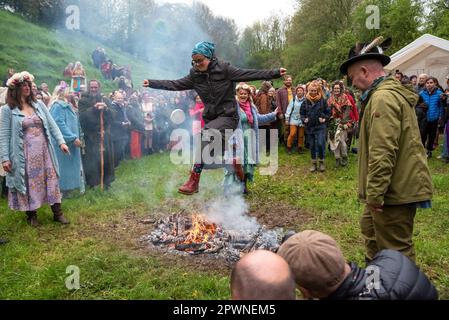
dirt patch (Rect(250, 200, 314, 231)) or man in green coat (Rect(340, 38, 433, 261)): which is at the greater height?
man in green coat (Rect(340, 38, 433, 261))

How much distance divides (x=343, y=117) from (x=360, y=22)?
19.7m

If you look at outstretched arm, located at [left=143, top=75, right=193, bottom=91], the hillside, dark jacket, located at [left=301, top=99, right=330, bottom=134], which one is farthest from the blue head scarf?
the hillside

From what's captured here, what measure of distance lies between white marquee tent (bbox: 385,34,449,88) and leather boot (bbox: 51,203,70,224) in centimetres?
1433

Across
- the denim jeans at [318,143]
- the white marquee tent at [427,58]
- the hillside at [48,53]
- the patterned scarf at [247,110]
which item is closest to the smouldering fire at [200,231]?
the patterned scarf at [247,110]

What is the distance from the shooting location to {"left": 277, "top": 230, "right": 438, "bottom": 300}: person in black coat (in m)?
1.96

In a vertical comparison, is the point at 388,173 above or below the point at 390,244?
above

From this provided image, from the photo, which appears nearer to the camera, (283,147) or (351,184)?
(351,184)

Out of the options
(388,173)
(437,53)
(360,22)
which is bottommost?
(388,173)

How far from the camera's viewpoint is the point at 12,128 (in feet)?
18.2

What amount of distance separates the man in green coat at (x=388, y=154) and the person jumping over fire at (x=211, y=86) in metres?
1.85

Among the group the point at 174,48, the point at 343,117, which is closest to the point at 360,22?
the point at 174,48

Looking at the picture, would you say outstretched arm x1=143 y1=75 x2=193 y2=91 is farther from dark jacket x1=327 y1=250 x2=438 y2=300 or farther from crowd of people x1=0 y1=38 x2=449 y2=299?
dark jacket x1=327 y1=250 x2=438 y2=300

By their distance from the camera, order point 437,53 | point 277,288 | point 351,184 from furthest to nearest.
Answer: point 437,53 → point 351,184 → point 277,288
